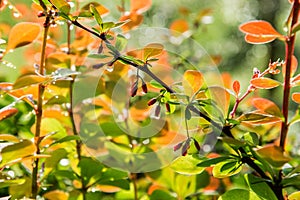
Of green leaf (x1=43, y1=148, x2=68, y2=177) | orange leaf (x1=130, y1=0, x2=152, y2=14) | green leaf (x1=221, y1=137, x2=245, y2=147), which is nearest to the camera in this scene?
green leaf (x1=221, y1=137, x2=245, y2=147)

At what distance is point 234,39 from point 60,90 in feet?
7.86

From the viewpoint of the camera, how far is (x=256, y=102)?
17.3 inches

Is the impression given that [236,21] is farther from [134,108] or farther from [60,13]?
[60,13]

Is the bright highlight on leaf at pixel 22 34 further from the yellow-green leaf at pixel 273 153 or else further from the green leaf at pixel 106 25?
the yellow-green leaf at pixel 273 153

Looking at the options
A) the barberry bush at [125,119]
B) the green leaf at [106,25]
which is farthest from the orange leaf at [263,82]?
the green leaf at [106,25]

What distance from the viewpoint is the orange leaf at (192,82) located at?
472mm

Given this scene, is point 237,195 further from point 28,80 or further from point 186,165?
point 28,80

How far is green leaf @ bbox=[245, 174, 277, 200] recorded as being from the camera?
0.44m

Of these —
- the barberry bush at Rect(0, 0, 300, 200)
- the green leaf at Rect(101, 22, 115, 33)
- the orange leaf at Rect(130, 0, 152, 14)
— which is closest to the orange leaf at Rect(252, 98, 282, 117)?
the barberry bush at Rect(0, 0, 300, 200)

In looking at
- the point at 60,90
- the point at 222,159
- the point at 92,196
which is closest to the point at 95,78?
the point at 60,90

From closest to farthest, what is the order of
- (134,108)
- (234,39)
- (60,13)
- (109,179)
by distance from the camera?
(60,13), (109,179), (134,108), (234,39)

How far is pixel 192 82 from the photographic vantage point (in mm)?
474

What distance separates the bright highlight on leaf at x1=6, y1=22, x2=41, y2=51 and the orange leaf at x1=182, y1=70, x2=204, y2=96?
0.15 m

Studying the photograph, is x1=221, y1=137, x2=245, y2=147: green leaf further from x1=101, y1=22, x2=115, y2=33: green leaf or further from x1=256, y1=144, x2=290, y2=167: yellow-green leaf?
x1=101, y1=22, x2=115, y2=33: green leaf
